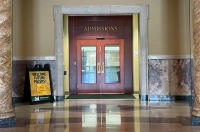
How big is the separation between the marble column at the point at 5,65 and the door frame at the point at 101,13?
3.71 meters

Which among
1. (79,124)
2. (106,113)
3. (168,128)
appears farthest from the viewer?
(106,113)

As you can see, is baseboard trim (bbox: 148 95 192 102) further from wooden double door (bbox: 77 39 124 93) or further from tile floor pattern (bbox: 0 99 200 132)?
wooden double door (bbox: 77 39 124 93)

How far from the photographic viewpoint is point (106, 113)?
240 inches

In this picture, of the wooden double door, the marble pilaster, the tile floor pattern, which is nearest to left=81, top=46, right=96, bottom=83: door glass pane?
the wooden double door

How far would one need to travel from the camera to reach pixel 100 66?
37.1 feet

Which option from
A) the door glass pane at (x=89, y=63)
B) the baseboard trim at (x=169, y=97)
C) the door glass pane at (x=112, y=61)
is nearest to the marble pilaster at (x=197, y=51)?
the baseboard trim at (x=169, y=97)

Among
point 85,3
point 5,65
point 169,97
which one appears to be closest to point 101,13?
point 85,3

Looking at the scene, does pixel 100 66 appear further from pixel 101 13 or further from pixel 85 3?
pixel 85 3

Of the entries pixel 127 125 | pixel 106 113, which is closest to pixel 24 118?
pixel 106 113

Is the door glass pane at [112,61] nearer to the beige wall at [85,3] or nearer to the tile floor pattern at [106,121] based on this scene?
the beige wall at [85,3]

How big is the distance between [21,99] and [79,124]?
412 cm

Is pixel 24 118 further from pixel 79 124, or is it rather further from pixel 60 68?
pixel 60 68

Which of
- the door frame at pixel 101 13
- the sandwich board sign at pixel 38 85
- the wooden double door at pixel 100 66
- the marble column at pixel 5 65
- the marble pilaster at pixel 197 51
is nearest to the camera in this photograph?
the marble column at pixel 5 65

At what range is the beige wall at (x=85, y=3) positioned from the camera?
845 cm
